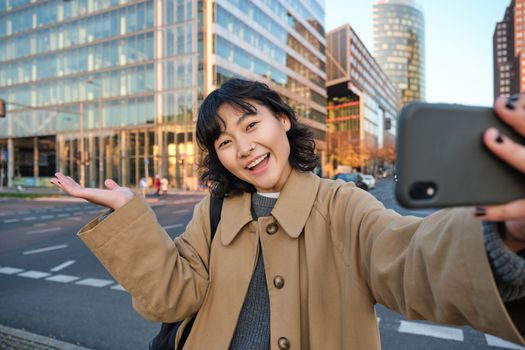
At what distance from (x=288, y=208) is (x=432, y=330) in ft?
10.00

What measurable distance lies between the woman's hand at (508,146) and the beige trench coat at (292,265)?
249mm

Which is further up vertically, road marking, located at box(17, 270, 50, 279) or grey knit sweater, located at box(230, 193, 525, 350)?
grey knit sweater, located at box(230, 193, 525, 350)

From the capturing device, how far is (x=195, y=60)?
2919 centimetres

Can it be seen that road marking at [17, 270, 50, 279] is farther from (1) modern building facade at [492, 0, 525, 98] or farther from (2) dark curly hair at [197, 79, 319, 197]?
(1) modern building facade at [492, 0, 525, 98]

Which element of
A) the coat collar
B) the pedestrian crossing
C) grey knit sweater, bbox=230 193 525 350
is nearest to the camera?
grey knit sweater, bbox=230 193 525 350

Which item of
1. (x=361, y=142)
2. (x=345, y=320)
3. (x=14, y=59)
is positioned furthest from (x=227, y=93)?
(x=361, y=142)

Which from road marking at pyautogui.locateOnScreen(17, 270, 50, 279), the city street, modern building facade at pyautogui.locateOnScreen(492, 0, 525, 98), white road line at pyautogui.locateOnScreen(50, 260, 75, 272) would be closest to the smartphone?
the city street

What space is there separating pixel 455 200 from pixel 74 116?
39849 millimetres

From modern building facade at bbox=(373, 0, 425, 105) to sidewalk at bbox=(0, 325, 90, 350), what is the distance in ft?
489

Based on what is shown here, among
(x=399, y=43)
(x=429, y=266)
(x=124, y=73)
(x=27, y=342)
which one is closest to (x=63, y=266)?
(x=27, y=342)

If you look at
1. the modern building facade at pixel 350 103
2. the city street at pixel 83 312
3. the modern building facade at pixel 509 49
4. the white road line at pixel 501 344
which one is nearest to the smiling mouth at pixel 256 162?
the city street at pixel 83 312

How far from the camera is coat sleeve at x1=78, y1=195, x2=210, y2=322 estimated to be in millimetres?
1139

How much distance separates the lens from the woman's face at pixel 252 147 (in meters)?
1.40

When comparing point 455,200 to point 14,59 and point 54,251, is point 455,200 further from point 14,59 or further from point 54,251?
point 14,59
